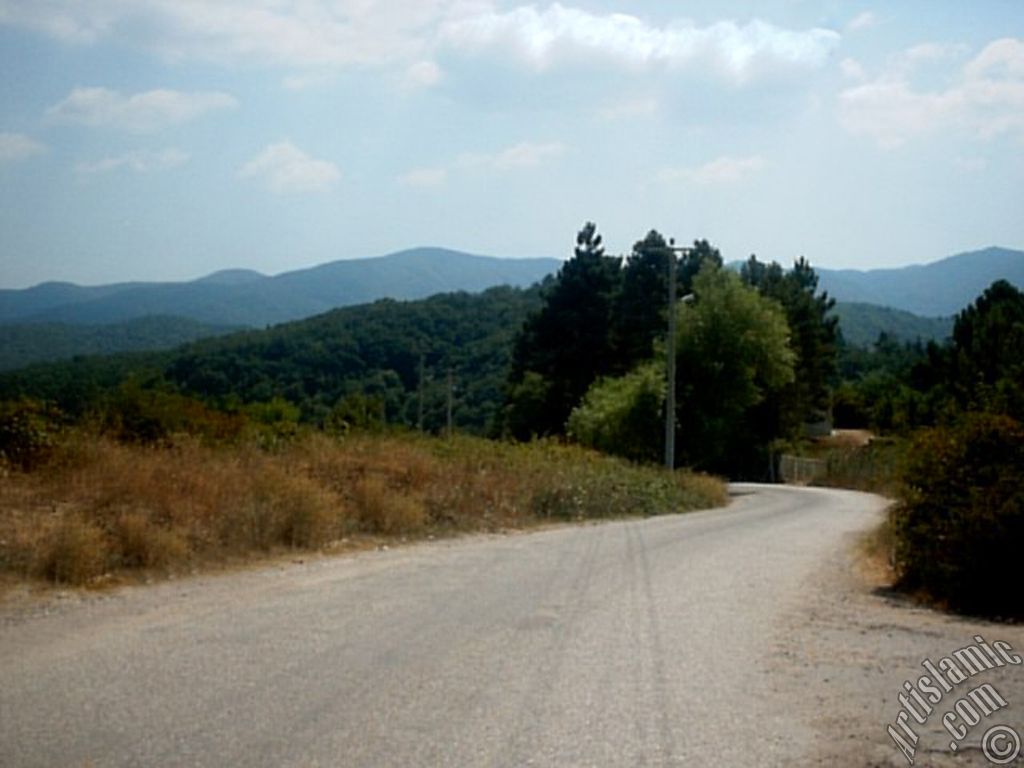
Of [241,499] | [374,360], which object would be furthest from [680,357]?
[241,499]

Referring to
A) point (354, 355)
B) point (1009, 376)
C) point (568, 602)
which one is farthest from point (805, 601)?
point (354, 355)

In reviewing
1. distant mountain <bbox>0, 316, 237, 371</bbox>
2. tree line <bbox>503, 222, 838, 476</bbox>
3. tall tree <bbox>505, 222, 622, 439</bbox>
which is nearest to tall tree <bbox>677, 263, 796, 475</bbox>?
tree line <bbox>503, 222, 838, 476</bbox>

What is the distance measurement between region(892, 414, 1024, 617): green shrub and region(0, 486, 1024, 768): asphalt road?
2.70ft

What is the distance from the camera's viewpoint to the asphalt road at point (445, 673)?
22.2 ft

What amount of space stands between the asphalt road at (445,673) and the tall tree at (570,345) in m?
58.2

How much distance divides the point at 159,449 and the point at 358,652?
31.4 feet

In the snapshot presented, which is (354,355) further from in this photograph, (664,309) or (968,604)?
(968,604)

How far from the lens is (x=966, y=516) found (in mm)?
11875

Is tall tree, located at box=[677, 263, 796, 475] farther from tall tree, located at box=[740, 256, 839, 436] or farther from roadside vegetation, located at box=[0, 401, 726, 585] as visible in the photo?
roadside vegetation, located at box=[0, 401, 726, 585]

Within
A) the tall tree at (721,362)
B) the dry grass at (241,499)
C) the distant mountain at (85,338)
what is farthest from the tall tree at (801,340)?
the dry grass at (241,499)

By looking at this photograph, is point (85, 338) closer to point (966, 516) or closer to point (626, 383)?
point (626, 383)

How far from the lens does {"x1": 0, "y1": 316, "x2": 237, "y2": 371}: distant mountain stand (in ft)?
270

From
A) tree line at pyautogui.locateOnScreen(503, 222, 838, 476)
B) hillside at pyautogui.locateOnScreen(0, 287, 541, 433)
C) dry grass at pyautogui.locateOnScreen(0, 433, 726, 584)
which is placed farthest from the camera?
hillside at pyautogui.locateOnScreen(0, 287, 541, 433)

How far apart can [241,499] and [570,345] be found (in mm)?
58089
